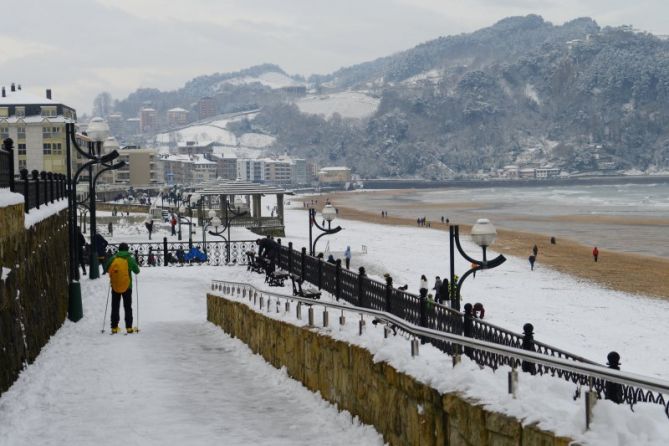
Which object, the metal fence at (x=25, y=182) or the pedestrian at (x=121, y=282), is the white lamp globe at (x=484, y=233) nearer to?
the pedestrian at (x=121, y=282)

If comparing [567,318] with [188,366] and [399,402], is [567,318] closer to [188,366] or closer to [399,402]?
[188,366]

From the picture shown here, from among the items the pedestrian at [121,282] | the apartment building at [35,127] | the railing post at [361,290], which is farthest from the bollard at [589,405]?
the apartment building at [35,127]

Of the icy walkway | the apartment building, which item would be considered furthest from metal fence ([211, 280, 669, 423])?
the apartment building

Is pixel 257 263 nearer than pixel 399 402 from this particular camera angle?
No

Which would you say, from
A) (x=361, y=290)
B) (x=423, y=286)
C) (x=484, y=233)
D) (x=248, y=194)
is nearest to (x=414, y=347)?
(x=484, y=233)

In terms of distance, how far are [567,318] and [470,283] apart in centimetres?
854

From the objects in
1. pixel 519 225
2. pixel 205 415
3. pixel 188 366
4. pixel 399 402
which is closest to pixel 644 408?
pixel 399 402

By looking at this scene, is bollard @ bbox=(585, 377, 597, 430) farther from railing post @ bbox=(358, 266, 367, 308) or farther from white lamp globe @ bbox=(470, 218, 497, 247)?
railing post @ bbox=(358, 266, 367, 308)

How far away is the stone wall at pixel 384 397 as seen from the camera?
18.4 ft

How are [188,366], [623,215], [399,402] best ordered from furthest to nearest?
[623,215]
[188,366]
[399,402]

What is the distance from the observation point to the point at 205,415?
29.3 feet

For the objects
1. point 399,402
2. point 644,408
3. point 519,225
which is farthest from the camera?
point 519,225

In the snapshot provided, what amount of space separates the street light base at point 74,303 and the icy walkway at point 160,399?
176 cm

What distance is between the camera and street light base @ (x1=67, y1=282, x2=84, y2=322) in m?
16.4
